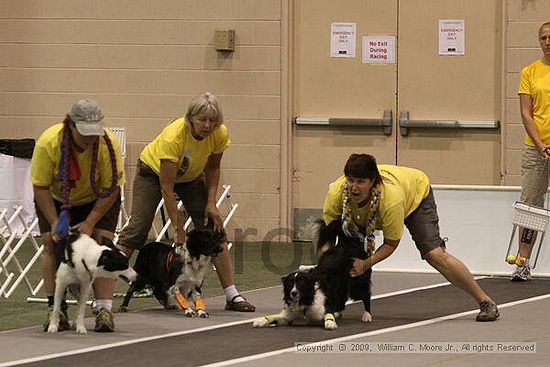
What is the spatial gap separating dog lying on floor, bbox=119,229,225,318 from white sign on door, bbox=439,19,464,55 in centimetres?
463

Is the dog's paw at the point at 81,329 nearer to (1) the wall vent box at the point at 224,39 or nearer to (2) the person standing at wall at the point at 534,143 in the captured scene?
(2) the person standing at wall at the point at 534,143

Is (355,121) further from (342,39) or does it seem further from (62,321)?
(62,321)

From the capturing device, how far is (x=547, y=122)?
8.55 metres

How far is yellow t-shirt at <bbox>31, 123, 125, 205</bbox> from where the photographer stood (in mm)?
6168

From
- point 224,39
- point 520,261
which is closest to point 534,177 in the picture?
point 520,261

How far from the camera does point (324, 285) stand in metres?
6.41

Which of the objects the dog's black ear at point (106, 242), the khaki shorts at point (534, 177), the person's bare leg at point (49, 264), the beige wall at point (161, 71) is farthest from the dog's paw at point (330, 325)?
the beige wall at point (161, 71)

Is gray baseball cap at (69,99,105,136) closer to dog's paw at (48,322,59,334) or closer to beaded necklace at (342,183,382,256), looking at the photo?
dog's paw at (48,322,59,334)

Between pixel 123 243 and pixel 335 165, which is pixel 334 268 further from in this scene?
pixel 335 165

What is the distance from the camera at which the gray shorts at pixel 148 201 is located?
7168mm

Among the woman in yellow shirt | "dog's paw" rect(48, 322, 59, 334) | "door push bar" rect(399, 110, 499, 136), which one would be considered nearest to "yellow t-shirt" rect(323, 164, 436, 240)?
the woman in yellow shirt

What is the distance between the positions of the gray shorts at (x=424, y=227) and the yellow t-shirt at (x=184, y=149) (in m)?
1.14

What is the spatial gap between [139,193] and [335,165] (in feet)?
14.2

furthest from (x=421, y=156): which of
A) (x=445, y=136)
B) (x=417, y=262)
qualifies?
(x=417, y=262)
